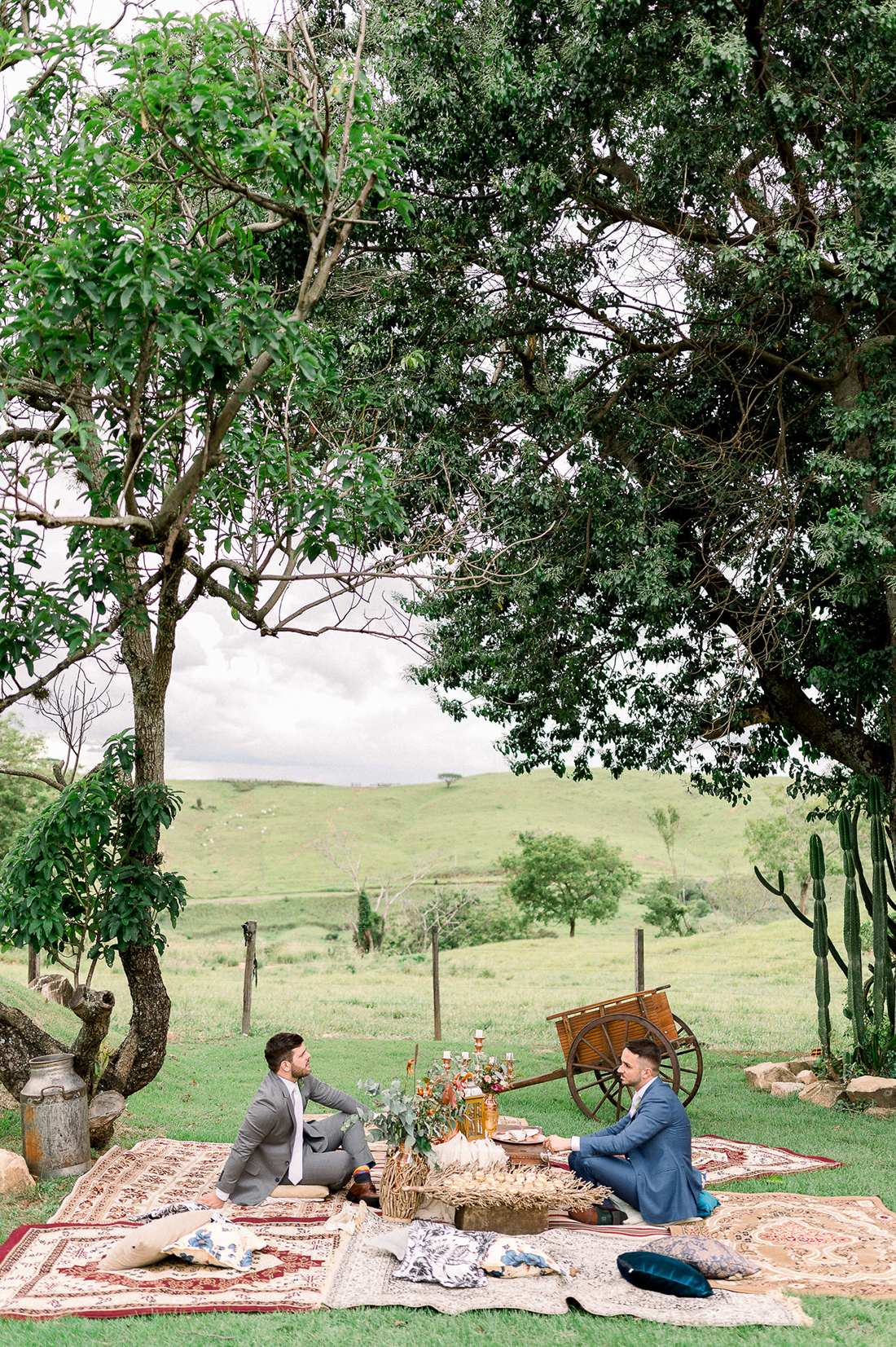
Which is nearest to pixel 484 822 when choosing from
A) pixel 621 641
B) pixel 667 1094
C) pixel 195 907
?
pixel 195 907

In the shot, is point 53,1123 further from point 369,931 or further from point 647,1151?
point 369,931

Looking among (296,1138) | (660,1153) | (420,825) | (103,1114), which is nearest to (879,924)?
(660,1153)

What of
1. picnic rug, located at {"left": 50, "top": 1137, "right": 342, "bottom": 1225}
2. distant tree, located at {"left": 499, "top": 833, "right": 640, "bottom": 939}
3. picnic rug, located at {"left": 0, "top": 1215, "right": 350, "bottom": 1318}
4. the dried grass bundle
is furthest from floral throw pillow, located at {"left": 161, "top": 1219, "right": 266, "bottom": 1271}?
distant tree, located at {"left": 499, "top": 833, "right": 640, "bottom": 939}

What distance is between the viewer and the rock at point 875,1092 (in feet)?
29.2

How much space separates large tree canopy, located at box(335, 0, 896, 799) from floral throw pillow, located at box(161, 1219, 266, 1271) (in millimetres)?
4774

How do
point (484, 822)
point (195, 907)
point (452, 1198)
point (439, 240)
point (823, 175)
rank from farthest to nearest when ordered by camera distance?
point (484, 822) < point (195, 907) < point (439, 240) < point (823, 175) < point (452, 1198)

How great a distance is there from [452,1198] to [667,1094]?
1.26 m

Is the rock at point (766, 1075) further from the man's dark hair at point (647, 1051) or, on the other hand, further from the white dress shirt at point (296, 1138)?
the white dress shirt at point (296, 1138)

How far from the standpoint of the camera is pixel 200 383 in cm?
651

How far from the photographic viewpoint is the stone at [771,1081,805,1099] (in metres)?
9.55

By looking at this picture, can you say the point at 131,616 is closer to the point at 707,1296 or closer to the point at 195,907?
the point at 707,1296

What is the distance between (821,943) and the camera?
10.2m

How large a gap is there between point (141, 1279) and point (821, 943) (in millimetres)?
7399

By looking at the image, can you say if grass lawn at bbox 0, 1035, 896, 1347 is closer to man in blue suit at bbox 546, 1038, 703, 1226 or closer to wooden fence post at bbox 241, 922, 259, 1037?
wooden fence post at bbox 241, 922, 259, 1037
